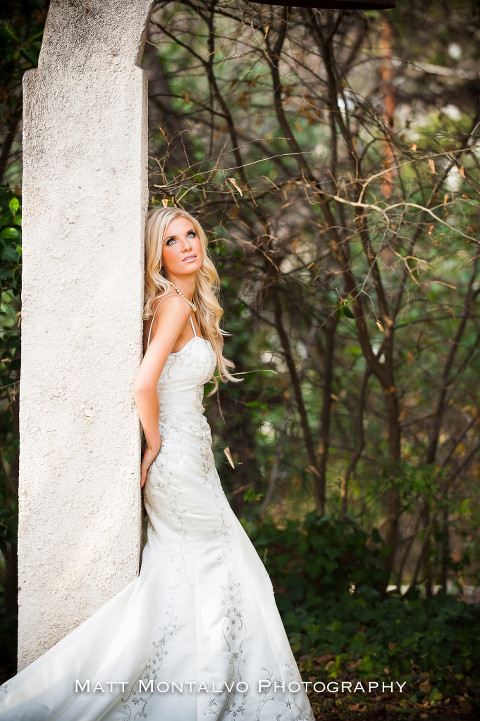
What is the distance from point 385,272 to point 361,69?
111 inches

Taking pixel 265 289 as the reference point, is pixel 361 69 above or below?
above

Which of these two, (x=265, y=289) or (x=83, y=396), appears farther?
(x=265, y=289)

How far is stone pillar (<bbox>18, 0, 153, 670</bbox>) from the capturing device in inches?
93.4

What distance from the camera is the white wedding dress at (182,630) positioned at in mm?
2180

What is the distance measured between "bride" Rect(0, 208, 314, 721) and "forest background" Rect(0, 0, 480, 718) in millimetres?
801

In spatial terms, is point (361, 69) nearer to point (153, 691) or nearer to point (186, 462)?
point (186, 462)

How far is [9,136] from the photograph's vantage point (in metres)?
3.85

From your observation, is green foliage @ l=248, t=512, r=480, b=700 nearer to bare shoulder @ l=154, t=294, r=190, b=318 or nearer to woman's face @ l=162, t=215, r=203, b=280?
bare shoulder @ l=154, t=294, r=190, b=318

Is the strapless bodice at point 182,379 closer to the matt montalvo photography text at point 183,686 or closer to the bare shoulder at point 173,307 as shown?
the bare shoulder at point 173,307

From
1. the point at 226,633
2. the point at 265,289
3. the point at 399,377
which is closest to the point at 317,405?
the point at 399,377

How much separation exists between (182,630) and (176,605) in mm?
88

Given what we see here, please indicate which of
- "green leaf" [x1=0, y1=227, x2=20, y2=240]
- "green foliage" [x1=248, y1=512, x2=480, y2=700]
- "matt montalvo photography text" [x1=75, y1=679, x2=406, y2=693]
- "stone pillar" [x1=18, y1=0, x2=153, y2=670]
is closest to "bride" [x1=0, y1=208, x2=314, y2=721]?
"matt montalvo photography text" [x1=75, y1=679, x2=406, y2=693]

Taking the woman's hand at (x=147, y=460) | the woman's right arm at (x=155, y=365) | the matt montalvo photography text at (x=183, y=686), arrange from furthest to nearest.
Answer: the woman's hand at (x=147, y=460)
the woman's right arm at (x=155, y=365)
the matt montalvo photography text at (x=183, y=686)

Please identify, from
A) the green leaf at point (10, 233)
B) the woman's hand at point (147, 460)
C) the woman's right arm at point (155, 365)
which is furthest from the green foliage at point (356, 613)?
the green leaf at point (10, 233)
